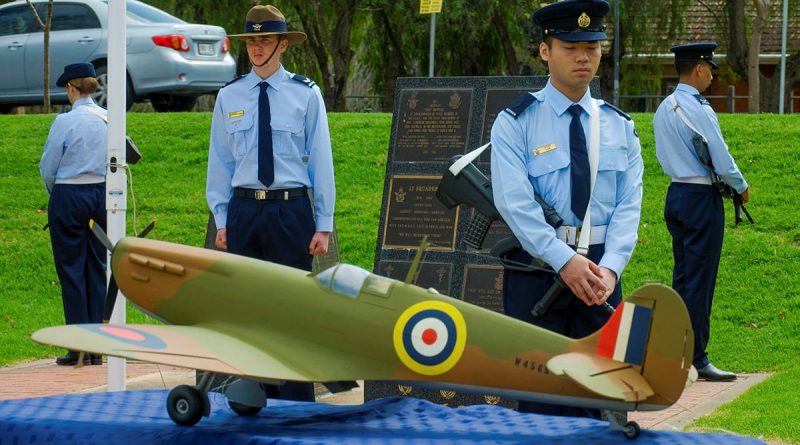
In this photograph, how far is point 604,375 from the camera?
441 cm

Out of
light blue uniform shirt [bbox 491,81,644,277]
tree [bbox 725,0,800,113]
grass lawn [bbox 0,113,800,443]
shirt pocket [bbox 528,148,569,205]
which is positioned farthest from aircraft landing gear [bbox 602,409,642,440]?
tree [bbox 725,0,800,113]

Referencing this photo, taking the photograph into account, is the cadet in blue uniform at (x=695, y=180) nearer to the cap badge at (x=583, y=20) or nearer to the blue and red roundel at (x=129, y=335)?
the cap badge at (x=583, y=20)

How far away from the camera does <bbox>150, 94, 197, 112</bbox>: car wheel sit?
2031cm

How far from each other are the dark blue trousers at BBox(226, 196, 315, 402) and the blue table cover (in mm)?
1649

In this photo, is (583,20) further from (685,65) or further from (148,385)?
(148,385)

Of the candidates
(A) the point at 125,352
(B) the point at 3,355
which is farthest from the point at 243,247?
(B) the point at 3,355

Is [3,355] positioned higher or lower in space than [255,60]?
lower

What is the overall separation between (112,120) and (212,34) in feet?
39.2

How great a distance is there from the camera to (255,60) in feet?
23.5

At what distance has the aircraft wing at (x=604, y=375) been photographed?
4352 mm

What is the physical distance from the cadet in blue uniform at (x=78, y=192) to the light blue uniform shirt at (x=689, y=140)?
4363 millimetres

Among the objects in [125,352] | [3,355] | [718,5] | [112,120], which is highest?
[718,5]

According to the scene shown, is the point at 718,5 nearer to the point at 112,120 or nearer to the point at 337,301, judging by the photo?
the point at 112,120

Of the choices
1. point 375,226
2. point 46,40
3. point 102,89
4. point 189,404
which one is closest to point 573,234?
point 189,404
